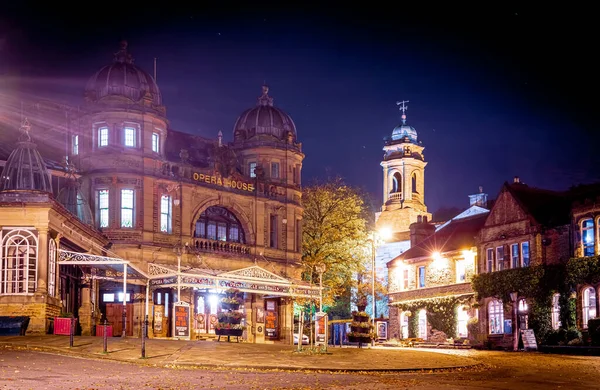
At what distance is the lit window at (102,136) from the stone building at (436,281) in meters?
25.0

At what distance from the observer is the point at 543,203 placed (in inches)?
2190

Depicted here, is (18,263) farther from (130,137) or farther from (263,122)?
(263,122)

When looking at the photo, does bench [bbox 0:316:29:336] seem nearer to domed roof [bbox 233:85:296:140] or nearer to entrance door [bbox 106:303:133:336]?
entrance door [bbox 106:303:133:336]

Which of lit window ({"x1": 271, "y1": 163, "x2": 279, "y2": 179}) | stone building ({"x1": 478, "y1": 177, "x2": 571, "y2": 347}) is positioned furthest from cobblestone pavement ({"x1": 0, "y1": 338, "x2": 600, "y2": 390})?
lit window ({"x1": 271, "y1": 163, "x2": 279, "y2": 179})

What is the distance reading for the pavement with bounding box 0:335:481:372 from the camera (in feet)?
84.4

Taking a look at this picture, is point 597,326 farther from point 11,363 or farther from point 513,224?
point 11,363

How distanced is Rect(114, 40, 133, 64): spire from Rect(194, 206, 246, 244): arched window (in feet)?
34.7

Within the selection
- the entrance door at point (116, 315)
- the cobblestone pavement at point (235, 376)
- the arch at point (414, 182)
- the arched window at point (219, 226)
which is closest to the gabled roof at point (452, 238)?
the arched window at point (219, 226)

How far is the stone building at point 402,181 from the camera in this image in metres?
97.7

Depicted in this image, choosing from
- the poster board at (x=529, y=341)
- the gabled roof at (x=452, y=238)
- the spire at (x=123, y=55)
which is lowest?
the poster board at (x=529, y=341)

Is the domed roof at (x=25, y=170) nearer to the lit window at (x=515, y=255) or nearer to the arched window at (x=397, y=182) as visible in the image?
the lit window at (x=515, y=255)

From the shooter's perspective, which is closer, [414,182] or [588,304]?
[588,304]

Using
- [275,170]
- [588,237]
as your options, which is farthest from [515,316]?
[275,170]

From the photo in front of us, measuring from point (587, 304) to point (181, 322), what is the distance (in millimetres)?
22915
